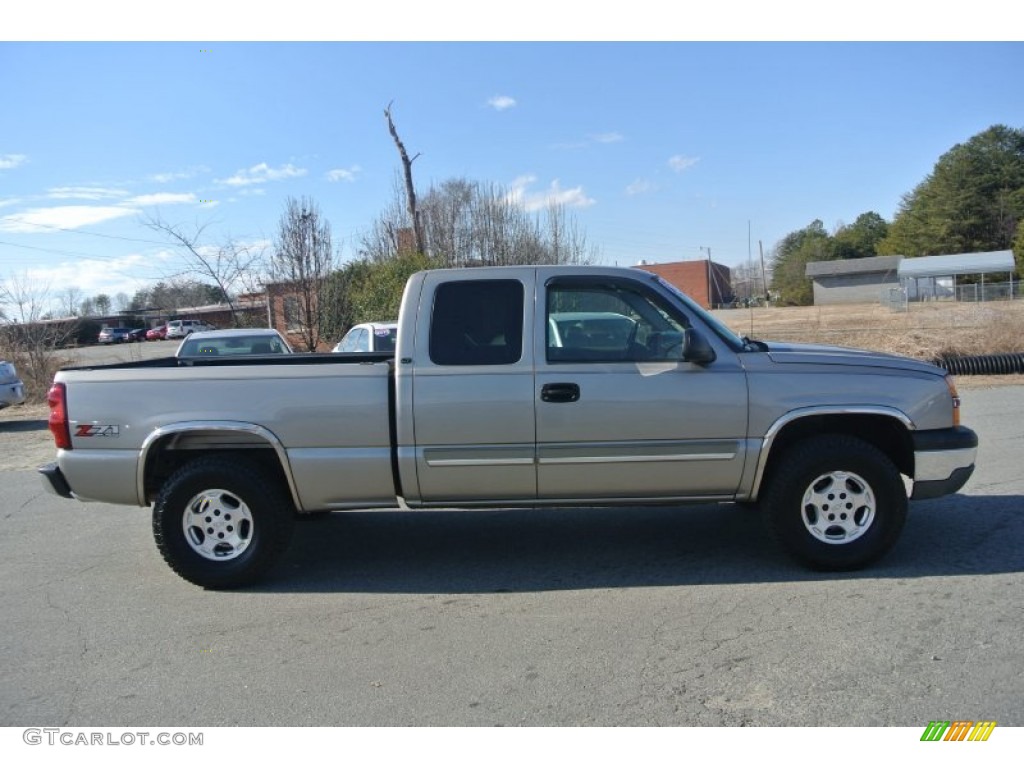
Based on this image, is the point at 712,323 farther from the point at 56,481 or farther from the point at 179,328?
the point at 179,328

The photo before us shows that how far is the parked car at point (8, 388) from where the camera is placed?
1384cm

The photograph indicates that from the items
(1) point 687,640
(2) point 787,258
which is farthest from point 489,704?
(2) point 787,258

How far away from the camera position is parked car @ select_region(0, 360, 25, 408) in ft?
45.4

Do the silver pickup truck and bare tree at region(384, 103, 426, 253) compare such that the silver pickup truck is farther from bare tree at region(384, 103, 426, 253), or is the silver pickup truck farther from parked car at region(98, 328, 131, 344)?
→ parked car at region(98, 328, 131, 344)

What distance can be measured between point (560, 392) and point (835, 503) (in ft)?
6.16

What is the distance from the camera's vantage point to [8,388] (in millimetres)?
13930

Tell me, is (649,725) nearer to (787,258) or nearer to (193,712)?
(193,712)

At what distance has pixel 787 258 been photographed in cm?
8675

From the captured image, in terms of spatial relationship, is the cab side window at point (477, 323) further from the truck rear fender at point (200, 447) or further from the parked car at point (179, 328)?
the parked car at point (179, 328)

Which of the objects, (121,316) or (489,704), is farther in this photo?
(121,316)

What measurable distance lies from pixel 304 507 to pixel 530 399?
165 cm

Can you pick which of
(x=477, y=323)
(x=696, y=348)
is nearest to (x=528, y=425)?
(x=477, y=323)
